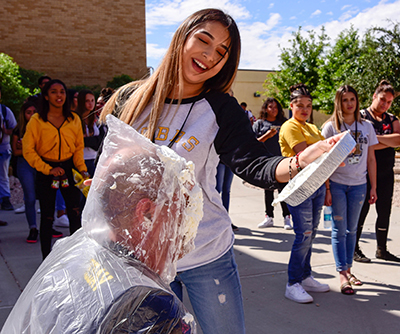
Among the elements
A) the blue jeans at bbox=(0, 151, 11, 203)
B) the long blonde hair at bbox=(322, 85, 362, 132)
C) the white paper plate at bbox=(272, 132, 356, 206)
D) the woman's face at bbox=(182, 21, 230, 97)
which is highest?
the woman's face at bbox=(182, 21, 230, 97)

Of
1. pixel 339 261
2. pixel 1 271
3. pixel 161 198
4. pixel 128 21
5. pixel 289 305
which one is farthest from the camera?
pixel 128 21

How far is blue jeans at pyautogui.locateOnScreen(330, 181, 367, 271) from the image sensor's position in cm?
363

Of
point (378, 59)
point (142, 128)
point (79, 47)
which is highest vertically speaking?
point (79, 47)

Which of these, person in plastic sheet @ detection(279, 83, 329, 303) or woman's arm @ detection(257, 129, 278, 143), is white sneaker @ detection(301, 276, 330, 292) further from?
woman's arm @ detection(257, 129, 278, 143)

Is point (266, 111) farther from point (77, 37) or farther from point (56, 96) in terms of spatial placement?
point (77, 37)

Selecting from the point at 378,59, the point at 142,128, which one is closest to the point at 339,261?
the point at 142,128

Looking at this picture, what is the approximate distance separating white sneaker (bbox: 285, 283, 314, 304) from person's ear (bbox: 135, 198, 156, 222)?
2644 mm

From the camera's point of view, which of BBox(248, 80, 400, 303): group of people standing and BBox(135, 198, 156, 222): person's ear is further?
BBox(248, 80, 400, 303): group of people standing

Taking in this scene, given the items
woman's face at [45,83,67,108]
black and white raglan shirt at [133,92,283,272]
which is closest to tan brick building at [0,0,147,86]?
woman's face at [45,83,67,108]

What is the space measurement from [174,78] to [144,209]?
0.82 metres

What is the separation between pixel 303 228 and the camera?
11.0 feet

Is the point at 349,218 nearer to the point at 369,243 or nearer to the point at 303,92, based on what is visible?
the point at 303,92

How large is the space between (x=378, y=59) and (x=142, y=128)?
988 centimetres

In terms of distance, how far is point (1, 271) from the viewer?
13.4 ft
